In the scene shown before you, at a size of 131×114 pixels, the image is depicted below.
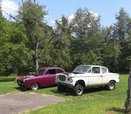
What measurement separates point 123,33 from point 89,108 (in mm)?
72997

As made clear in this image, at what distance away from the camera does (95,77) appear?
76.1 feet

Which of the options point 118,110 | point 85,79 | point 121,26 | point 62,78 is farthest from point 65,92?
point 121,26

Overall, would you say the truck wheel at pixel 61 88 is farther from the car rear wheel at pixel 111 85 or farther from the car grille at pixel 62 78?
the car rear wheel at pixel 111 85

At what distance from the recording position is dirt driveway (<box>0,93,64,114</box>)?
16853 mm

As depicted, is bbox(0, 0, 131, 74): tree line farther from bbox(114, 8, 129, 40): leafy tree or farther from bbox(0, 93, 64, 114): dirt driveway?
bbox(0, 93, 64, 114): dirt driveway

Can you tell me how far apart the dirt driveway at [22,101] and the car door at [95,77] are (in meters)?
3.34

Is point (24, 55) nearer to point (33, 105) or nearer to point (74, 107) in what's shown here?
point (33, 105)

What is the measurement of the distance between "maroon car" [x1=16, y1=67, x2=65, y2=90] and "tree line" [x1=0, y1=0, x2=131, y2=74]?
47.6 ft

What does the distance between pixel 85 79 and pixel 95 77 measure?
96cm

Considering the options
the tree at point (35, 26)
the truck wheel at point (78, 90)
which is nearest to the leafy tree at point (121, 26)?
the tree at point (35, 26)

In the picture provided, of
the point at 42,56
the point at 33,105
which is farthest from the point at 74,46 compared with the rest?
the point at 33,105

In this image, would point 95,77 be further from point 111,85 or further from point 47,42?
point 47,42

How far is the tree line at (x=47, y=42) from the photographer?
40781mm

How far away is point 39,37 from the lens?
41.0 meters
